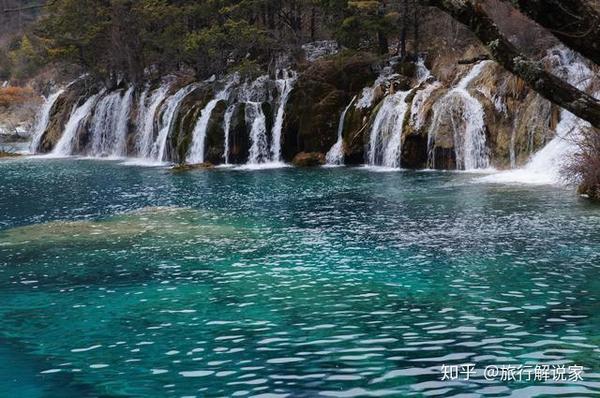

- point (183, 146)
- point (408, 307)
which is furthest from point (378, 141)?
point (408, 307)

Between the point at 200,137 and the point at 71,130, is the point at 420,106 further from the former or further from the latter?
the point at 71,130

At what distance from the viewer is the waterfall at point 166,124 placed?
173 ft

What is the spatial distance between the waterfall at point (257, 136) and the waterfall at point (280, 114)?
0.57 metres

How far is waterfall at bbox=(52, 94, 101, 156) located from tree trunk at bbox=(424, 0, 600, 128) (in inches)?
2396

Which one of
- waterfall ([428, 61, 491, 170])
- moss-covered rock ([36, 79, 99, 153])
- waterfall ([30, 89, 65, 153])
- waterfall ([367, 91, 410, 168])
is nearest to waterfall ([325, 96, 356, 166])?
waterfall ([367, 91, 410, 168])

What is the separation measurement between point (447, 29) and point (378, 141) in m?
15.9

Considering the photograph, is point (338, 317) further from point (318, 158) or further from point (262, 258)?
point (318, 158)

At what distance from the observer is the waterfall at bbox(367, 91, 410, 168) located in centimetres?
4078

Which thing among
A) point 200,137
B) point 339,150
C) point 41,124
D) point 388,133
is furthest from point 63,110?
point 388,133

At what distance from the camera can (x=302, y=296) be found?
535 inches

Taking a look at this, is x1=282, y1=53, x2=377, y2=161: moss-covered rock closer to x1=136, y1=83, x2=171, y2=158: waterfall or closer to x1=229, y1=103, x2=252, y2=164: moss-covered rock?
x1=229, y1=103, x2=252, y2=164: moss-covered rock

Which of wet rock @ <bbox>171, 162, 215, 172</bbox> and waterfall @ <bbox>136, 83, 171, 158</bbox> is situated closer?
wet rock @ <bbox>171, 162, 215, 172</bbox>

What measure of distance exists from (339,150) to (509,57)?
3824 cm

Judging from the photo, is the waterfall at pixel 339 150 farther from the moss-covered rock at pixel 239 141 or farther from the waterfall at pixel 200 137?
the waterfall at pixel 200 137
